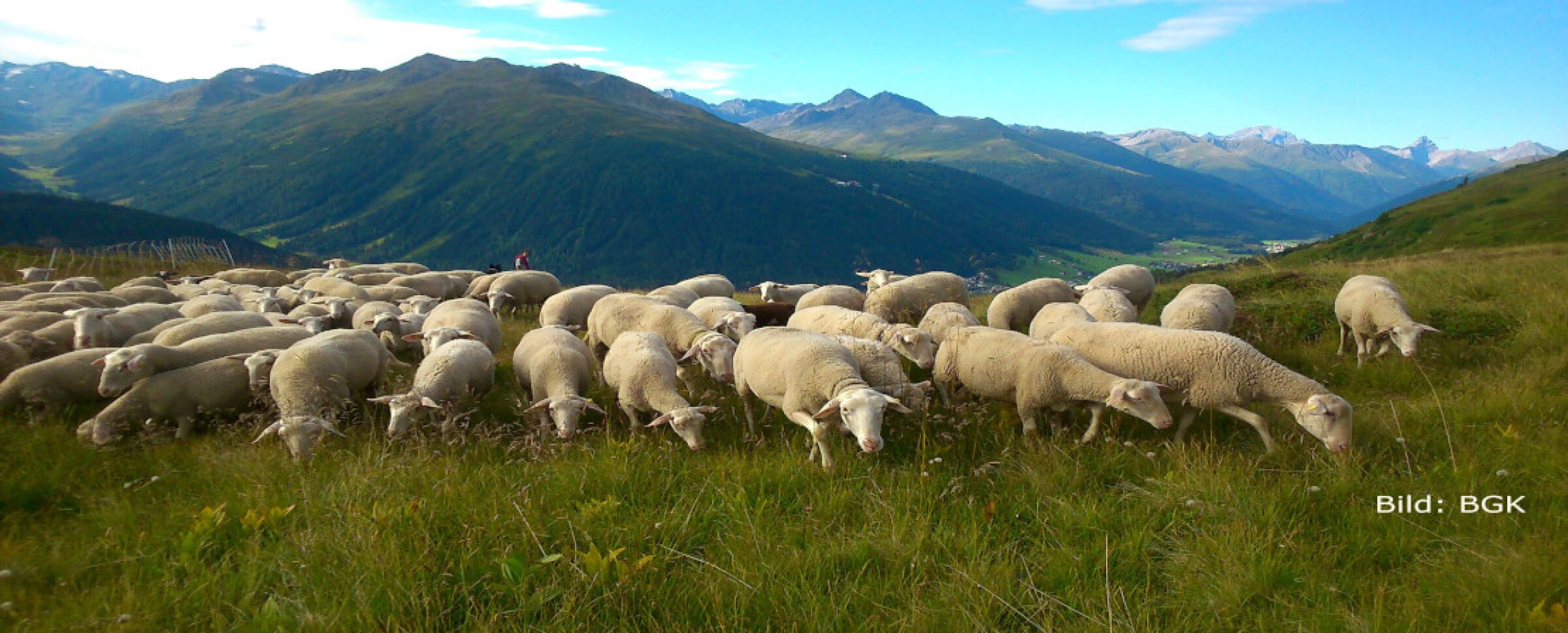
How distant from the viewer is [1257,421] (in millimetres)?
6453

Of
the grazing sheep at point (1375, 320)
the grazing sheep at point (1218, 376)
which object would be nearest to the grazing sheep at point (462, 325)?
the grazing sheep at point (1218, 376)

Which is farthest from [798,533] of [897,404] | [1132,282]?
[1132,282]

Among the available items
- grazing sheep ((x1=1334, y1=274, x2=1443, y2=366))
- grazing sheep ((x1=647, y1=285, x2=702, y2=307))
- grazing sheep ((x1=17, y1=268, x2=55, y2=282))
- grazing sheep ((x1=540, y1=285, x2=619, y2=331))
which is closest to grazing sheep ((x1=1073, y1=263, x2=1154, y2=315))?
grazing sheep ((x1=1334, y1=274, x2=1443, y2=366))

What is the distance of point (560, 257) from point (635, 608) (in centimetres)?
18105

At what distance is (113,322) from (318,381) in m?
6.51

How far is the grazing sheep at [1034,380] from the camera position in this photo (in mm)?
6578

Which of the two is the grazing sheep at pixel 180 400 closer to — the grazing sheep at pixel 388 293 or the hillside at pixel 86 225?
the grazing sheep at pixel 388 293

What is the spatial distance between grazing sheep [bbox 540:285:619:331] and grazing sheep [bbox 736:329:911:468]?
6256mm

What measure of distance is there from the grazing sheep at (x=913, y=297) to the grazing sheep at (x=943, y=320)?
197cm

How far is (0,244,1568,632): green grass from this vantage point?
3898mm

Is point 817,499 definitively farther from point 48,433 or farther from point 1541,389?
point 1541,389

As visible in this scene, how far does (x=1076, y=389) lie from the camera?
7.15 meters

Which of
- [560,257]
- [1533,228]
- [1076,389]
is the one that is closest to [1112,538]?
[1076,389]

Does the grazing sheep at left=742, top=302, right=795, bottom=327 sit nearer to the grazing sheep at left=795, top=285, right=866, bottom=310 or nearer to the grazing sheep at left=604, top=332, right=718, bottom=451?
the grazing sheep at left=795, top=285, right=866, bottom=310
